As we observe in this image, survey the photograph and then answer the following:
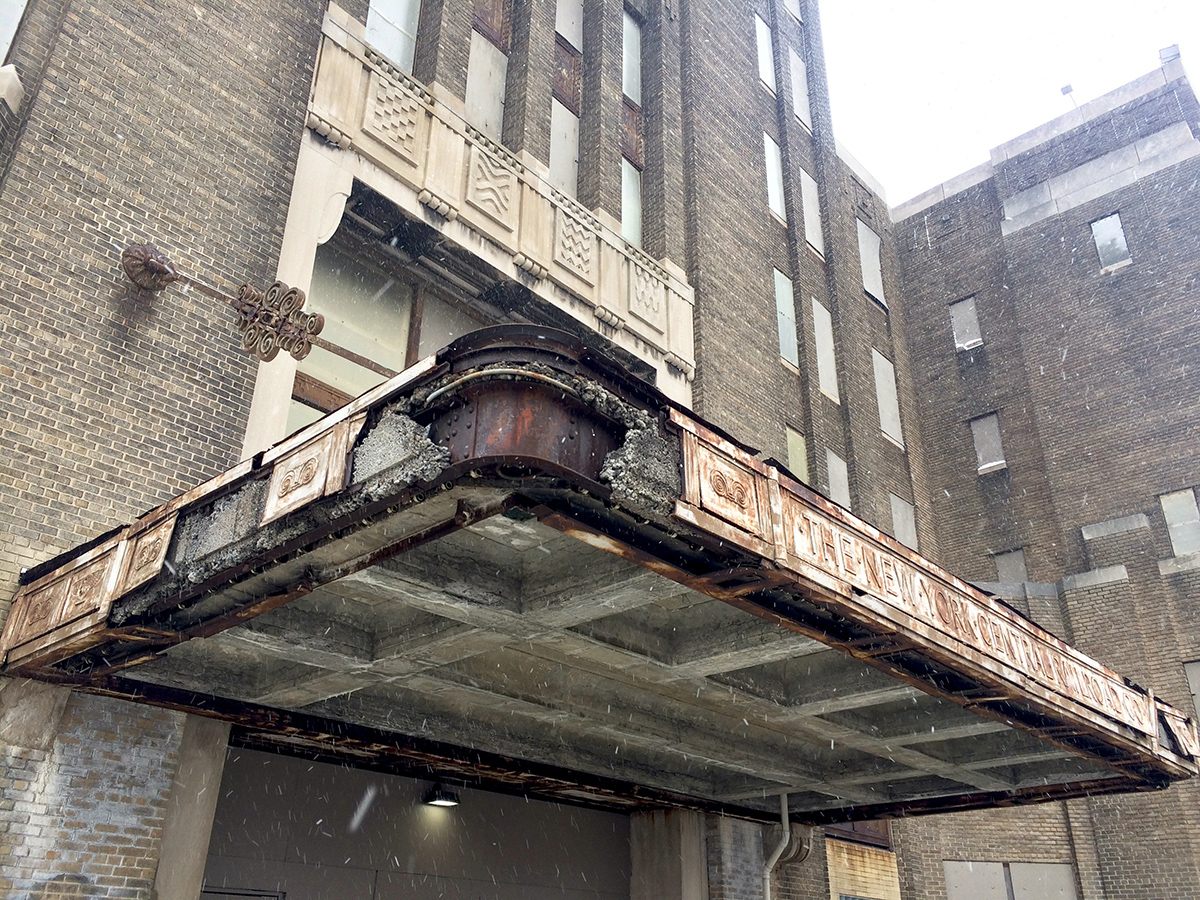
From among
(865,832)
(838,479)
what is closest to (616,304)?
(838,479)

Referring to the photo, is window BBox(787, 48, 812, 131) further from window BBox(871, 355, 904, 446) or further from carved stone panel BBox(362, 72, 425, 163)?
carved stone panel BBox(362, 72, 425, 163)

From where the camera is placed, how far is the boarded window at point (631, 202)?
15836 mm

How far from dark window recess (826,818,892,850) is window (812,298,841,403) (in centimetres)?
784

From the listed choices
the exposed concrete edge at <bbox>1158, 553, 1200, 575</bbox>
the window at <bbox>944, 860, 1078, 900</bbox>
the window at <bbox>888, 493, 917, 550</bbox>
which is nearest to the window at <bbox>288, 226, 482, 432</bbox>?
the window at <bbox>888, 493, 917, 550</bbox>

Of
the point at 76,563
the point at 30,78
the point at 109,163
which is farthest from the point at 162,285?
the point at 76,563

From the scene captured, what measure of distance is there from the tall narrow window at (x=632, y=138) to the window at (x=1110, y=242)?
47.2 ft

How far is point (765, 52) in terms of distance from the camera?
21.8 m

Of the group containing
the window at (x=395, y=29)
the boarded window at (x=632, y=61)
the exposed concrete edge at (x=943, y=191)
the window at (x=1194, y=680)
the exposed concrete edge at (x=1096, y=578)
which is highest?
the exposed concrete edge at (x=943, y=191)

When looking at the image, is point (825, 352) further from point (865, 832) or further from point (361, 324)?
point (361, 324)

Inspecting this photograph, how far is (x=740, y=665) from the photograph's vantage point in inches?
303

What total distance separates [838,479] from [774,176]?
656 cm

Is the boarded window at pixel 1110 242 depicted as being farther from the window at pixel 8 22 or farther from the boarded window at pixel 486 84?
the window at pixel 8 22

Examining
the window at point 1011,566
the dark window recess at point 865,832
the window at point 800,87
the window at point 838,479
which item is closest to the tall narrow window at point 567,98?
the window at point 838,479

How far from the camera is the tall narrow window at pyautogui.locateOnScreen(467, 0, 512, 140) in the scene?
44.9 ft
